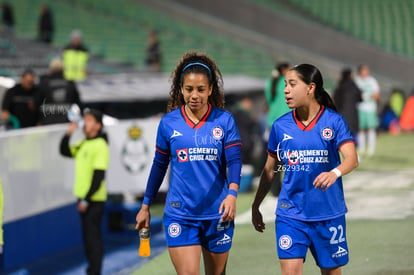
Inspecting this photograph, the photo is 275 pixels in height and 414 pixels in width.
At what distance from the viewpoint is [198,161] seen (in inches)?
204

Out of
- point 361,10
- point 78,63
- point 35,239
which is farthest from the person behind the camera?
point 361,10

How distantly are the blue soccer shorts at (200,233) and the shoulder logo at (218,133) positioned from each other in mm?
546

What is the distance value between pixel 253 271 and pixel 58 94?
6.07m

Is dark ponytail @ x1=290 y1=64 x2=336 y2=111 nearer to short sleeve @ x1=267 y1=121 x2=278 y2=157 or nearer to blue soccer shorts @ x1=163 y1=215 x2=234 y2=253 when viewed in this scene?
short sleeve @ x1=267 y1=121 x2=278 y2=157

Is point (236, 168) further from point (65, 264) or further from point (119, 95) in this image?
point (119, 95)

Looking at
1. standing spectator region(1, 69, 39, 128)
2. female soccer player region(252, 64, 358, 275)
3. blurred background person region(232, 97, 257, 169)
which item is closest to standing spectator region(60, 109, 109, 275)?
standing spectator region(1, 69, 39, 128)

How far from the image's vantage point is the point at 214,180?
17.1 ft

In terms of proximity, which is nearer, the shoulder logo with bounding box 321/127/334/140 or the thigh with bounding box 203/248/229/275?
the shoulder logo with bounding box 321/127/334/140

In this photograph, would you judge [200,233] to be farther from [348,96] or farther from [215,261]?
[348,96]

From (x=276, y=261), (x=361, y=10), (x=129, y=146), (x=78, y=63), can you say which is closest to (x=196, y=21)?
(x=361, y=10)

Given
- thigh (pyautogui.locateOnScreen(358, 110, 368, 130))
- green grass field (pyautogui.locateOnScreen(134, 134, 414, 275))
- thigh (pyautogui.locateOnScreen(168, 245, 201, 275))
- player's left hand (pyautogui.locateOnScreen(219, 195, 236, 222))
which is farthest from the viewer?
thigh (pyautogui.locateOnScreen(358, 110, 368, 130))

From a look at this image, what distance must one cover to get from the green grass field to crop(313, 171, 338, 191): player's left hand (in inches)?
116

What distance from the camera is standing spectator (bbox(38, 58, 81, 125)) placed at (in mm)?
12867

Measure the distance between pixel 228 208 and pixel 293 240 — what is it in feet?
1.61
